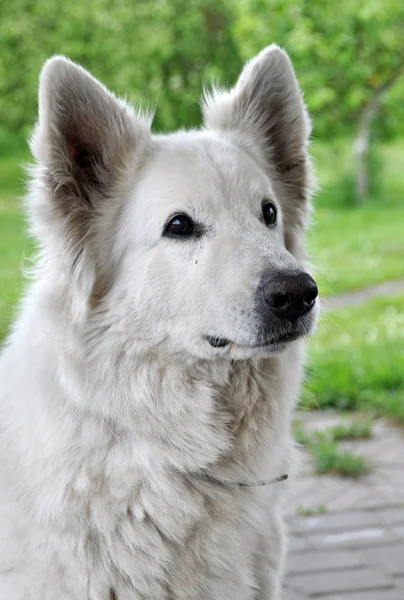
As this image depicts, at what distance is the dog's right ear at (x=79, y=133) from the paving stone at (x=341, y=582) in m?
1.81

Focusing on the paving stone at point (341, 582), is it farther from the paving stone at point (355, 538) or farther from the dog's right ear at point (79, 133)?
the dog's right ear at point (79, 133)

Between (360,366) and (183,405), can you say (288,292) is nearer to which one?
(183,405)

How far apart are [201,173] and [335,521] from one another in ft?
Result: 6.88

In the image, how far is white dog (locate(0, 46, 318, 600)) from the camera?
2076 millimetres

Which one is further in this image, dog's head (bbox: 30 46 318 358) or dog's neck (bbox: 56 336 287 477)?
dog's neck (bbox: 56 336 287 477)

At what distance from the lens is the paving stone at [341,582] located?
9.84 feet

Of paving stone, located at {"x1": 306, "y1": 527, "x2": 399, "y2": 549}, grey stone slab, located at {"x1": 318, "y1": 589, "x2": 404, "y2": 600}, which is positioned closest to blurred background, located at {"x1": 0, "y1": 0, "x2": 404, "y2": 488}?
paving stone, located at {"x1": 306, "y1": 527, "x2": 399, "y2": 549}

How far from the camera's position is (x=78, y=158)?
2303 millimetres

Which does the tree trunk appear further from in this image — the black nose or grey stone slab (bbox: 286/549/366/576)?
the black nose

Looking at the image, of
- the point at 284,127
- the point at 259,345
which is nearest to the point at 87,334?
the point at 259,345

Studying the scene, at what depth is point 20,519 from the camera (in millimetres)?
2100

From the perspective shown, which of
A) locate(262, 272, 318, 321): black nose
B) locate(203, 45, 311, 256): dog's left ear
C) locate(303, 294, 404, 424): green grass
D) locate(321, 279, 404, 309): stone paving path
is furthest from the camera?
locate(321, 279, 404, 309): stone paving path

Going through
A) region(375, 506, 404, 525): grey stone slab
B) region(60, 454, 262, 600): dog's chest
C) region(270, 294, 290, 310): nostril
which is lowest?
Result: region(375, 506, 404, 525): grey stone slab

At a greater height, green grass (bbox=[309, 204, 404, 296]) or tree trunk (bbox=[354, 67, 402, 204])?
tree trunk (bbox=[354, 67, 402, 204])
